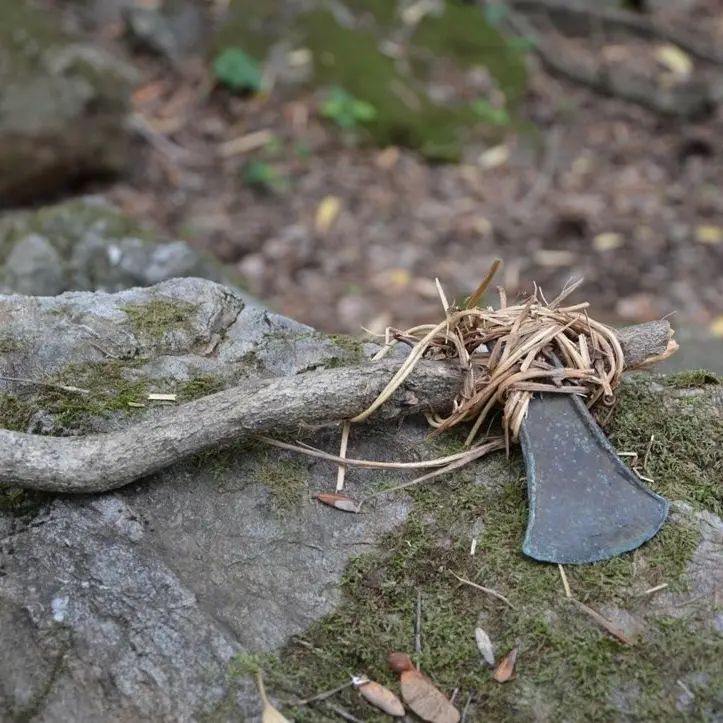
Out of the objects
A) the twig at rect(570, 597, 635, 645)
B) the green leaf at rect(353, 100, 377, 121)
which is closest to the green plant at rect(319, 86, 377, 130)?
the green leaf at rect(353, 100, 377, 121)

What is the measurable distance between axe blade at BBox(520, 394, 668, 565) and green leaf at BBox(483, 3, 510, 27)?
19.6 ft

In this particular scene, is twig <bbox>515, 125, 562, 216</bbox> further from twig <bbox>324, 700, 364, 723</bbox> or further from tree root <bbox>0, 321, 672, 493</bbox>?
twig <bbox>324, 700, 364, 723</bbox>

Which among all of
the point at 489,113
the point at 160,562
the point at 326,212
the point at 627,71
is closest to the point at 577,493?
the point at 160,562

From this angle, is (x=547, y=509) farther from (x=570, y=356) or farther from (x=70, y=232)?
(x=70, y=232)

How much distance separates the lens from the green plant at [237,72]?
5.93 metres

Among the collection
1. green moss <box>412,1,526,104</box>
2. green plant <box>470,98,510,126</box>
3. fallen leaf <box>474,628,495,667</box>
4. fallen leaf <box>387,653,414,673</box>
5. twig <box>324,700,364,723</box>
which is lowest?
green plant <box>470,98,510,126</box>

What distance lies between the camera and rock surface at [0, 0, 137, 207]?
192 inches

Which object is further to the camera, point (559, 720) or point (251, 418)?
point (251, 418)

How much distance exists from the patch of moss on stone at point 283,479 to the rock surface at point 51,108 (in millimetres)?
3960

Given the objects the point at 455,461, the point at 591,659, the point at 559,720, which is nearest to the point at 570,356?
the point at 455,461

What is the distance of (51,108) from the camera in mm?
5008

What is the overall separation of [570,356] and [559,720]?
2.75ft

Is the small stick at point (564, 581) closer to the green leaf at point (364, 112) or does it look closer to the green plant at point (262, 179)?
the green plant at point (262, 179)

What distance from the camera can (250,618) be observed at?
1.60 meters
